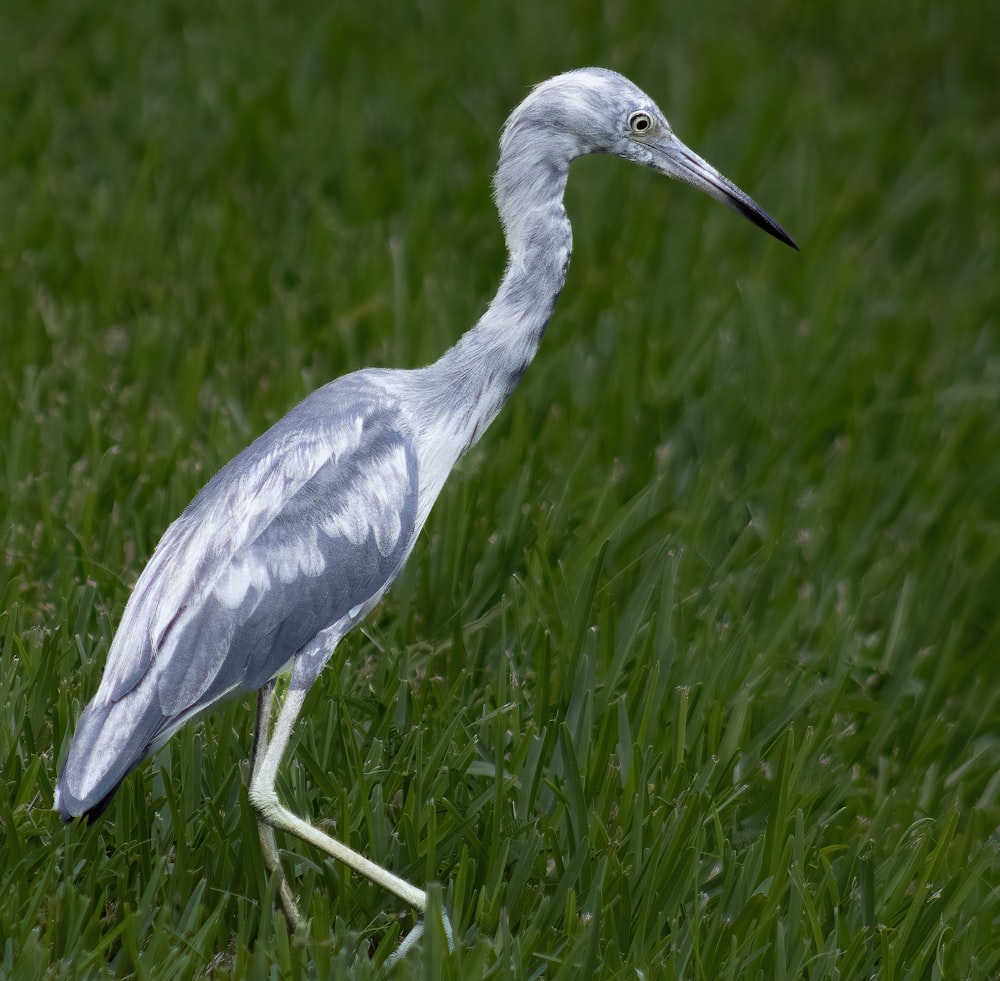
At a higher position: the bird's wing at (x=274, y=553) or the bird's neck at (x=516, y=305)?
the bird's neck at (x=516, y=305)

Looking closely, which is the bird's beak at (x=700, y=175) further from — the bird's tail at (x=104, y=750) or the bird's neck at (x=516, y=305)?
the bird's tail at (x=104, y=750)

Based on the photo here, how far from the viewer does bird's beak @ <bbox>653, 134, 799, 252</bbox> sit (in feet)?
11.2

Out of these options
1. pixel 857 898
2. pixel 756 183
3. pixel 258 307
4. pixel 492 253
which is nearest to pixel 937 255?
pixel 756 183

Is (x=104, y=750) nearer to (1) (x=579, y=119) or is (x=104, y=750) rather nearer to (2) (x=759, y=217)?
(1) (x=579, y=119)

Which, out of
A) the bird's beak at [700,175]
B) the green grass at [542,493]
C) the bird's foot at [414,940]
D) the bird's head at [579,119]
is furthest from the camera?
the bird's beak at [700,175]

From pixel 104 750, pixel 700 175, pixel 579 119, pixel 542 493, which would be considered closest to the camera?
pixel 104 750

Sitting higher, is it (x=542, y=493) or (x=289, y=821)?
(x=542, y=493)

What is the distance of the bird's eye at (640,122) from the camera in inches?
129

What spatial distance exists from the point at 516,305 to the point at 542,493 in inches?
49.5

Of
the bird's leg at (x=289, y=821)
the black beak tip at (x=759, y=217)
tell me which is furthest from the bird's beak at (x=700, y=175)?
the bird's leg at (x=289, y=821)

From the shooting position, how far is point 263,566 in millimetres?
3027

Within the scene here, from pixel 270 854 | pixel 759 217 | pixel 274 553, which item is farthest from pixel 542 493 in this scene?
pixel 270 854

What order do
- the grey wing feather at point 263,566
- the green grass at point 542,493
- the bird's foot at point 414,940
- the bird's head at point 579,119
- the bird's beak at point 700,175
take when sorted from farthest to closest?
the bird's beak at point 700,175 < the bird's head at point 579,119 < the green grass at point 542,493 < the grey wing feather at point 263,566 < the bird's foot at point 414,940

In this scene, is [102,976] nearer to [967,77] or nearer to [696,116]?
[696,116]
